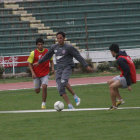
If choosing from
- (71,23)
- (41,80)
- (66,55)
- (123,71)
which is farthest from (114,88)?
(71,23)

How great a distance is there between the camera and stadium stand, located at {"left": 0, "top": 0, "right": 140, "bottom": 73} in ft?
110

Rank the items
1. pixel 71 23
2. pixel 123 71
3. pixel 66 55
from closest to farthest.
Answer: pixel 123 71, pixel 66 55, pixel 71 23

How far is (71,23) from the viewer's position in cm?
3491

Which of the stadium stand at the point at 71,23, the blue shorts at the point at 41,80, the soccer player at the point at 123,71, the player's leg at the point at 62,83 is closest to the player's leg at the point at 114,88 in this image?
the soccer player at the point at 123,71

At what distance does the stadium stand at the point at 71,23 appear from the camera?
110 feet

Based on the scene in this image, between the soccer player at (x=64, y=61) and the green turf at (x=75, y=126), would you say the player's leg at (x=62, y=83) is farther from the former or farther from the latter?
the green turf at (x=75, y=126)

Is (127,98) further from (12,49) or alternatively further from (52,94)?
(12,49)

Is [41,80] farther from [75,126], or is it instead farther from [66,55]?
[75,126]

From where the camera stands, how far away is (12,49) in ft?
108

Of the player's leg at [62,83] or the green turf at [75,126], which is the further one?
the player's leg at [62,83]

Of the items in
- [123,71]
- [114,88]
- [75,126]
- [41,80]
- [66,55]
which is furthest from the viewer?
[41,80]

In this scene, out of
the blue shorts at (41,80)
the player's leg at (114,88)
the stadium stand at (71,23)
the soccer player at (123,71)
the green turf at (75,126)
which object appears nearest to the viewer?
the green turf at (75,126)

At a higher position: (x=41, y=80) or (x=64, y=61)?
(x=64, y=61)

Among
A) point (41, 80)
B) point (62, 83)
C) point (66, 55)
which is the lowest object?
point (41, 80)
